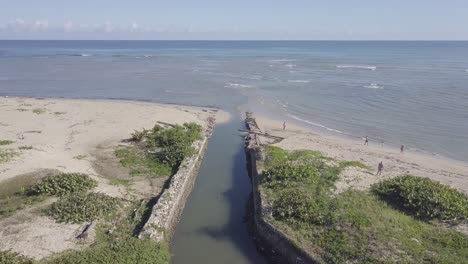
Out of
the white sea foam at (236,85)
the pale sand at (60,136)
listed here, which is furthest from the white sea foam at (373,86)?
the pale sand at (60,136)

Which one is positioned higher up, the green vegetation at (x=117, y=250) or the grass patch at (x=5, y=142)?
the grass patch at (x=5, y=142)

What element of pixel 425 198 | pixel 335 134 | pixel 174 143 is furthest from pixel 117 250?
pixel 335 134

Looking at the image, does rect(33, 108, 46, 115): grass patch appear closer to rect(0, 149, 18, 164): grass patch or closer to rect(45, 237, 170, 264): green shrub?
rect(0, 149, 18, 164): grass patch

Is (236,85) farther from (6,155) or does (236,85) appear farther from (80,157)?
(6,155)

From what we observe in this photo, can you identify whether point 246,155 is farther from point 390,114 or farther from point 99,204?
point 390,114

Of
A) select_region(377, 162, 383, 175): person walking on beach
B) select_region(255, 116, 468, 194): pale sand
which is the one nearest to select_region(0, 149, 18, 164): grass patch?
select_region(255, 116, 468, 194): pale sand

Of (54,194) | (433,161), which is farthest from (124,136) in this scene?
(433,161)

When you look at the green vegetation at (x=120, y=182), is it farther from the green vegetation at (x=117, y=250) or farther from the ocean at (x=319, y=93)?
the ocean at (x=319, y=93)
